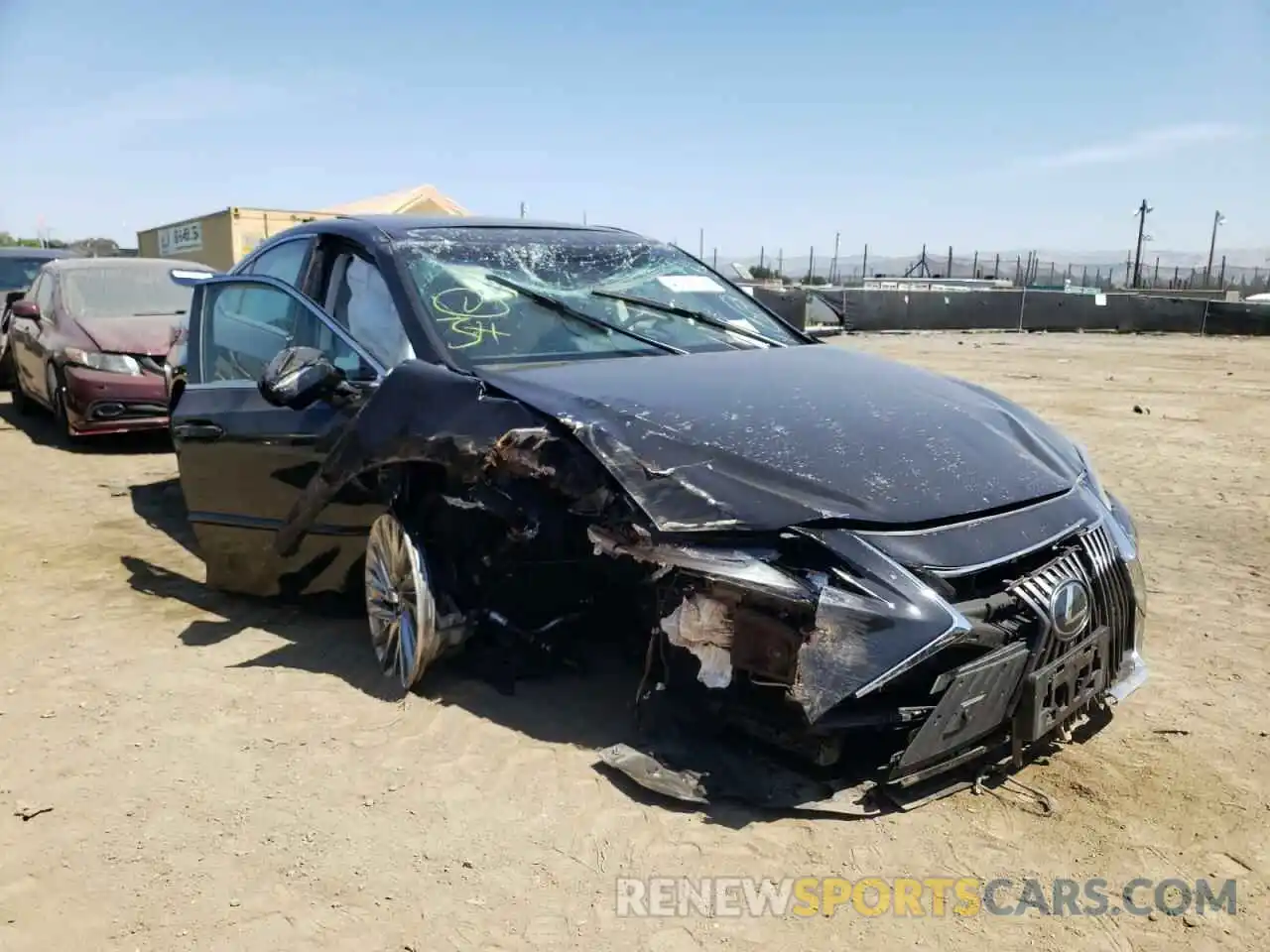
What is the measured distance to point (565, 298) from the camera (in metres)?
4.05

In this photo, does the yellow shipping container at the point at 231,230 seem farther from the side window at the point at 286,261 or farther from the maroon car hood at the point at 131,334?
the side window at the point at 286,261

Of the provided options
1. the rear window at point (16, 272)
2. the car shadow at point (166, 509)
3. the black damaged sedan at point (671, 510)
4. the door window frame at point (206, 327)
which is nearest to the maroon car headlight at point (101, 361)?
the car shadow at point (166, 509)

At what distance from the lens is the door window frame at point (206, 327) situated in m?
3.84

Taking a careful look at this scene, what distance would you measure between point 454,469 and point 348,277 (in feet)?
4.39

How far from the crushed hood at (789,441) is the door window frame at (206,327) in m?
0.71

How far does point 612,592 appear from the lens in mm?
3432

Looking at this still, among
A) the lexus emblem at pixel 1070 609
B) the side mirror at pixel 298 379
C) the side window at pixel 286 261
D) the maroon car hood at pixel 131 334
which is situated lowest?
the lexus emblem at pixel 1070 609

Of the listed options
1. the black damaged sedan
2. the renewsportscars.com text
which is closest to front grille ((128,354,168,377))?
the black damaged sedan

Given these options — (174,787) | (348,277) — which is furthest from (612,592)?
(348,277)

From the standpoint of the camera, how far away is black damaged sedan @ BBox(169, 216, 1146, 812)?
2.65 metres

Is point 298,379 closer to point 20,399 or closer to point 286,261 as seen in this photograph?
point 286,261

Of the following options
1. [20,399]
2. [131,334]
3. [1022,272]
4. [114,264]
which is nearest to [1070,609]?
[131,334]

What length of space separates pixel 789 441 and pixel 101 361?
7474mm

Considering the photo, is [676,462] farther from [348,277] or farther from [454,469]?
[348,277]
